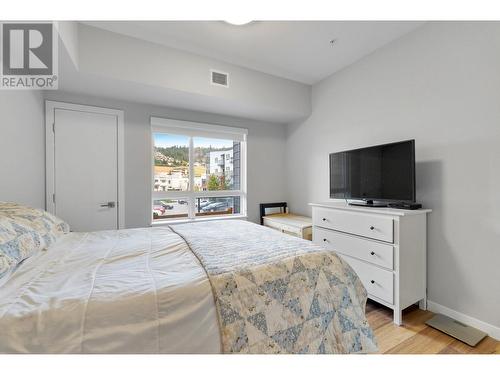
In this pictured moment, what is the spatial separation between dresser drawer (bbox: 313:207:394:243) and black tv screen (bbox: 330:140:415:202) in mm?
296

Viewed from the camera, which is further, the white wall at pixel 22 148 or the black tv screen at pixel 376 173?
the black tv screen at pixel 376 173

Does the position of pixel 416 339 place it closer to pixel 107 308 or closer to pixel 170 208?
pixel 107 308

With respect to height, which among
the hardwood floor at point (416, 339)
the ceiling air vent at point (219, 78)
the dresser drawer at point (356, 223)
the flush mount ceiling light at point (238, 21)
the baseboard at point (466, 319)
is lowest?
the hardwood floor at point (416, 339)

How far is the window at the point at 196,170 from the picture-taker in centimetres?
305

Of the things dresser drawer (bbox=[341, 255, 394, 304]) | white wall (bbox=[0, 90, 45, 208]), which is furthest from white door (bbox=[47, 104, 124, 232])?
dresser drawer (bbox=[341, 255, 394, 304])

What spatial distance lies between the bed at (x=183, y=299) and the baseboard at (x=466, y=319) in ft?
3.88

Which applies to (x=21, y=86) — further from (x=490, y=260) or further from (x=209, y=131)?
(x=490, y=260)

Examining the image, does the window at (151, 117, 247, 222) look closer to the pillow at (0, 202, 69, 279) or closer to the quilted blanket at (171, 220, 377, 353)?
the pillow at (0, 202, 69, 279)

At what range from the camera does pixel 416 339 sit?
1655 millimetres

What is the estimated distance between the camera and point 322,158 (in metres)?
3.18

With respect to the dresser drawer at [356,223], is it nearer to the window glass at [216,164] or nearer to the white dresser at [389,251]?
the white dresser at [389,251]

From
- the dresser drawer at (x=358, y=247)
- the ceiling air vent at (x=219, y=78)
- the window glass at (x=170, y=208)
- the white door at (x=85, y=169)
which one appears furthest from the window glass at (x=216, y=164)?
the dresser drawer at (x=358, y=247)

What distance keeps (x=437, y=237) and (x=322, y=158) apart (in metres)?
1.61

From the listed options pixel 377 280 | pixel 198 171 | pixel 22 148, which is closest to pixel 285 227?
pixel 377 280
